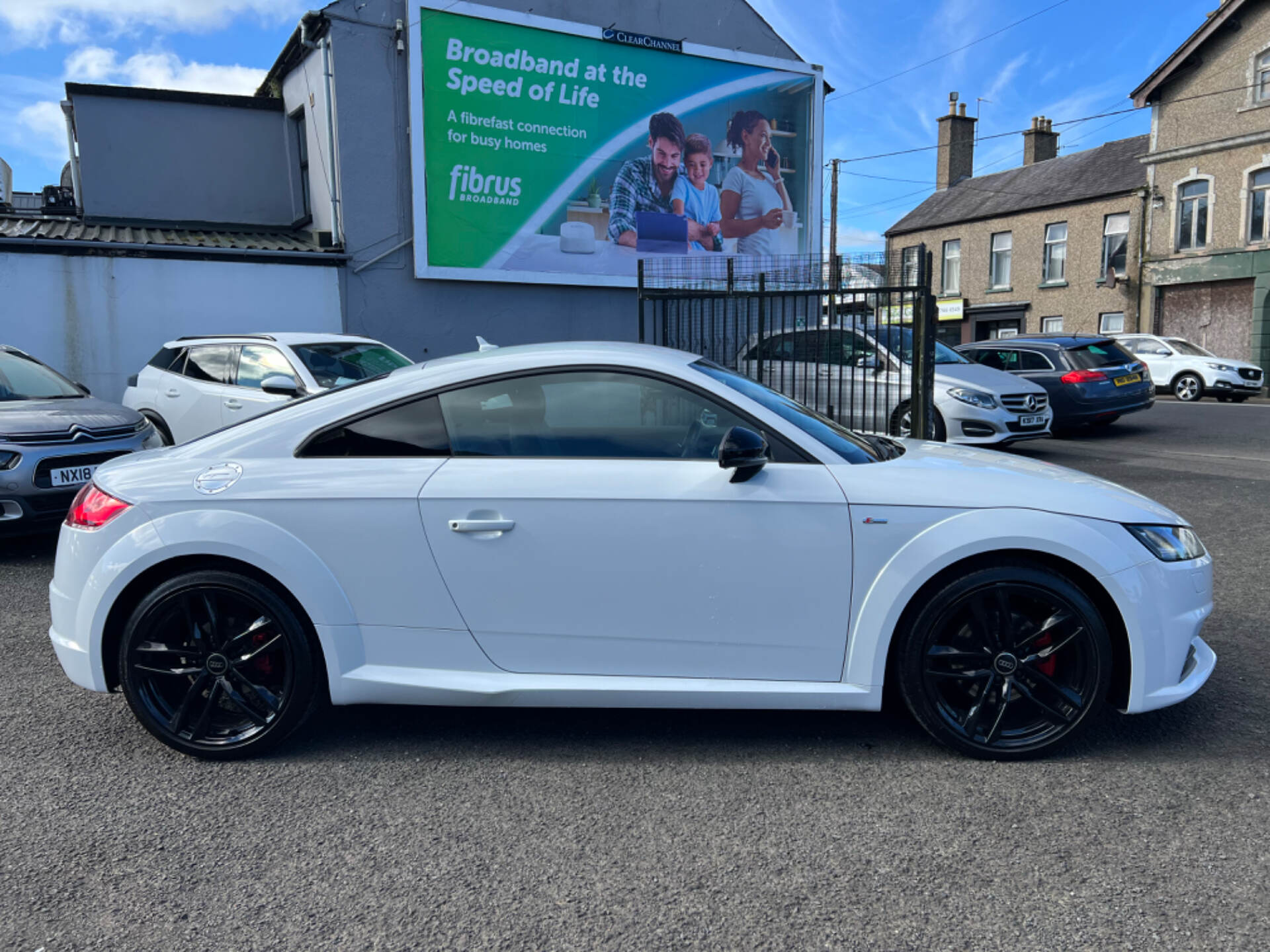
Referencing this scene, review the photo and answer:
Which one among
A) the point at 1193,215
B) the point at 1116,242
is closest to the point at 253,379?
the point at 1193,215

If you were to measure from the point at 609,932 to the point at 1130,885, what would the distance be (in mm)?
1392

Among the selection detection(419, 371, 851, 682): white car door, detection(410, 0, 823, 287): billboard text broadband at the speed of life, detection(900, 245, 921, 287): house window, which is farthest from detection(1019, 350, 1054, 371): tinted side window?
detection(419, 371, 851, 682): white car door

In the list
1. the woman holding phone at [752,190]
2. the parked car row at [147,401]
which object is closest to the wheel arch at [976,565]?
the parked car row at [147,401]

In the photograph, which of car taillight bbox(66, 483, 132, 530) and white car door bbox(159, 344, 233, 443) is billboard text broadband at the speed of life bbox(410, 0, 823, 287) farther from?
car taillight bbox(66, 483, 132, 530)

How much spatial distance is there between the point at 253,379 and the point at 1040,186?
32.5 metres

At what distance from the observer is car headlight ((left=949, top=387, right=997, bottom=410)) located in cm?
1098

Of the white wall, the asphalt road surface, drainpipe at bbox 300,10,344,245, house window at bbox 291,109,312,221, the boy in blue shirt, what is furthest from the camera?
the boy in blue shirt

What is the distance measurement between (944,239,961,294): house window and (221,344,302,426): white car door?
32.8m

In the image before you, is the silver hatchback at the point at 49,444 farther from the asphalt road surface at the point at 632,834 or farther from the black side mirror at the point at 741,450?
the black side mirror at the point at 741,450

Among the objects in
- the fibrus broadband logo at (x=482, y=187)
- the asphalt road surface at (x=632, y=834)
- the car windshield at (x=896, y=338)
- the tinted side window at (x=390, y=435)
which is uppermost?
the fibrus broadband logo at (x=482, y=187)

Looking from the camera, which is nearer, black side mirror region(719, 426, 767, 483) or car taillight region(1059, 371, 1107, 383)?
black side mirror region(719, 426, 767, 483)

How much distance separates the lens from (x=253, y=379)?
8070mm

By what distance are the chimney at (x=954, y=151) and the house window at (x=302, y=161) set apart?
98.9 feet

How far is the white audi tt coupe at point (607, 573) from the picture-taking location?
3111mm
